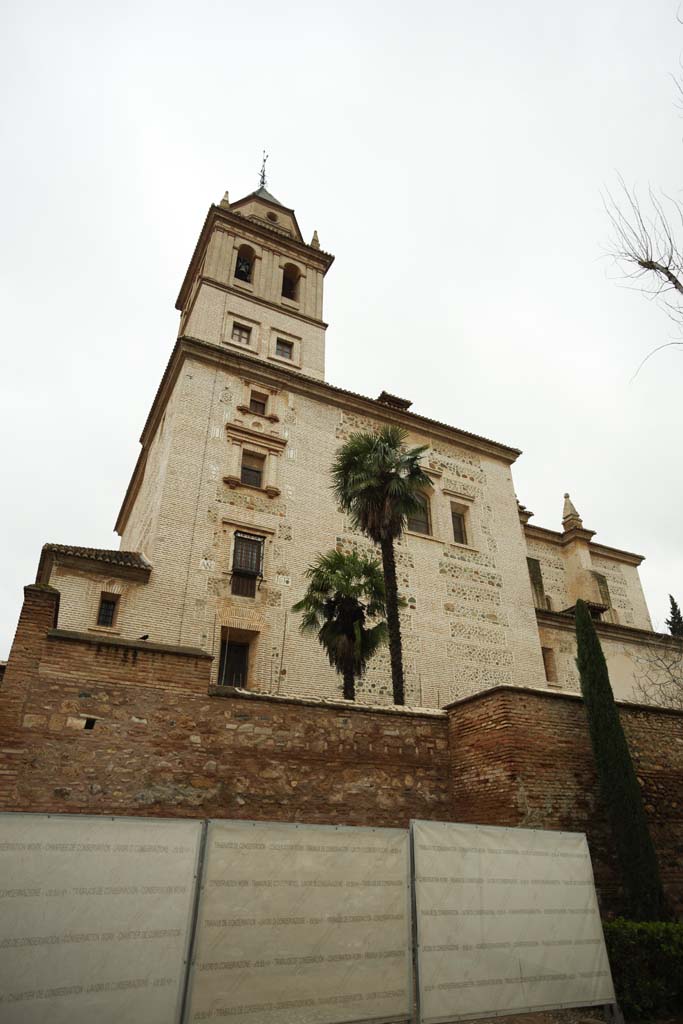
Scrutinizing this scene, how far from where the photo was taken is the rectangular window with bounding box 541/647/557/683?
857 inches

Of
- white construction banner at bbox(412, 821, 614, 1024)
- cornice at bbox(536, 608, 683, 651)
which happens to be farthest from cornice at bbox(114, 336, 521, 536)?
white construction banner at bbox(412, 821, 614, 1024)

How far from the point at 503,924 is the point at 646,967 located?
2736 millimetres

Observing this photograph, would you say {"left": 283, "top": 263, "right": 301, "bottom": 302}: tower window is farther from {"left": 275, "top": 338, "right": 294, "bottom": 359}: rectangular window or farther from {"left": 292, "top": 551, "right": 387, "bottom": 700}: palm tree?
{"left": 292, "top": 551, "right": 387, "bottom": 700}: palm tree

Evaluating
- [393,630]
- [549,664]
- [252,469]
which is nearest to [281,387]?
[252,469]

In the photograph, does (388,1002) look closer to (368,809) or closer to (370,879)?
(370,879)

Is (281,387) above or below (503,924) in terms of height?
above

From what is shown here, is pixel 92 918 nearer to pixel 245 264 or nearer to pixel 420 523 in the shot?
pixel 420 523

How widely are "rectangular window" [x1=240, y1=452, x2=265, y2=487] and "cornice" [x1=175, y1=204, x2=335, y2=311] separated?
1097cm

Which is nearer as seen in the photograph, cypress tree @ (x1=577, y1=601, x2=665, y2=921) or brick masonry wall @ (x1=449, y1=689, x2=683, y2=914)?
cypress tree @ (x1=577, y1=601, x2=665, y2=921)

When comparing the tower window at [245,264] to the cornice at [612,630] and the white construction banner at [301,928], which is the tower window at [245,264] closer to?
the cornice at [612,630]

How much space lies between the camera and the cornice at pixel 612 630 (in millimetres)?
22797

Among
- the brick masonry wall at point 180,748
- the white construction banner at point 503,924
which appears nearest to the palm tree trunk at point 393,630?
the brick masonry wall at point 180,748

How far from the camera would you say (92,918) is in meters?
4.12

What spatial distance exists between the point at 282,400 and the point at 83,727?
14.2 meters
